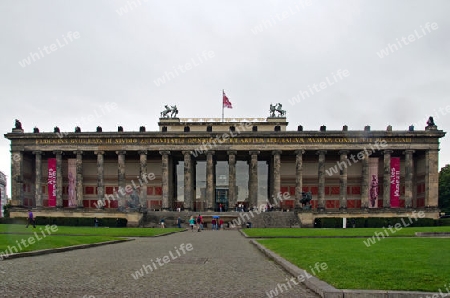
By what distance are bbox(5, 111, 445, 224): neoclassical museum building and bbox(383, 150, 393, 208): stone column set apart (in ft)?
0.48

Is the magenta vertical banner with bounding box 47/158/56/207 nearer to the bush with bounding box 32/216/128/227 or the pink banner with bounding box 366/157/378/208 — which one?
the bush with bounding box 32/216/128/227

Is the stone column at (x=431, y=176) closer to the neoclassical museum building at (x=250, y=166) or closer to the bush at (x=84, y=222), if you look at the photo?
the neoclassical museum building at (x=250, y=166)

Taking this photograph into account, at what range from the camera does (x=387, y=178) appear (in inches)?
2795

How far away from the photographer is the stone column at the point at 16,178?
234 ft

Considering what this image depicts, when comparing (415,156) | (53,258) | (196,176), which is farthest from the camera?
(196,176)

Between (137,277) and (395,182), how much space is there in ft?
206

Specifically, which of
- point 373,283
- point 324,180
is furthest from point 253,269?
point 324,180

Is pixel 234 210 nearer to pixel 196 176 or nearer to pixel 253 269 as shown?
pixel 196 176

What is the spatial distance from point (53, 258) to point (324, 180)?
6012cm

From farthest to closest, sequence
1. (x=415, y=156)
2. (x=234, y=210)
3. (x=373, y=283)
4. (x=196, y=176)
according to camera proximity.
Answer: (x=196, y=176) < (x=415, y=156) < (x=234, y=210) < (x=373, y=283)

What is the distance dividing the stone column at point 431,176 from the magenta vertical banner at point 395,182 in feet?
14.4

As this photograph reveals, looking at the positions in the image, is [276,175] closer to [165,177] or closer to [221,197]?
[221,197]

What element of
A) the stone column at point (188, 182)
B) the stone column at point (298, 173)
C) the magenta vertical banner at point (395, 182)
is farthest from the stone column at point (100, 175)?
the magenta vertical banner at point (395, 182)

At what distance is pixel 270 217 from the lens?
6275 centimetres
